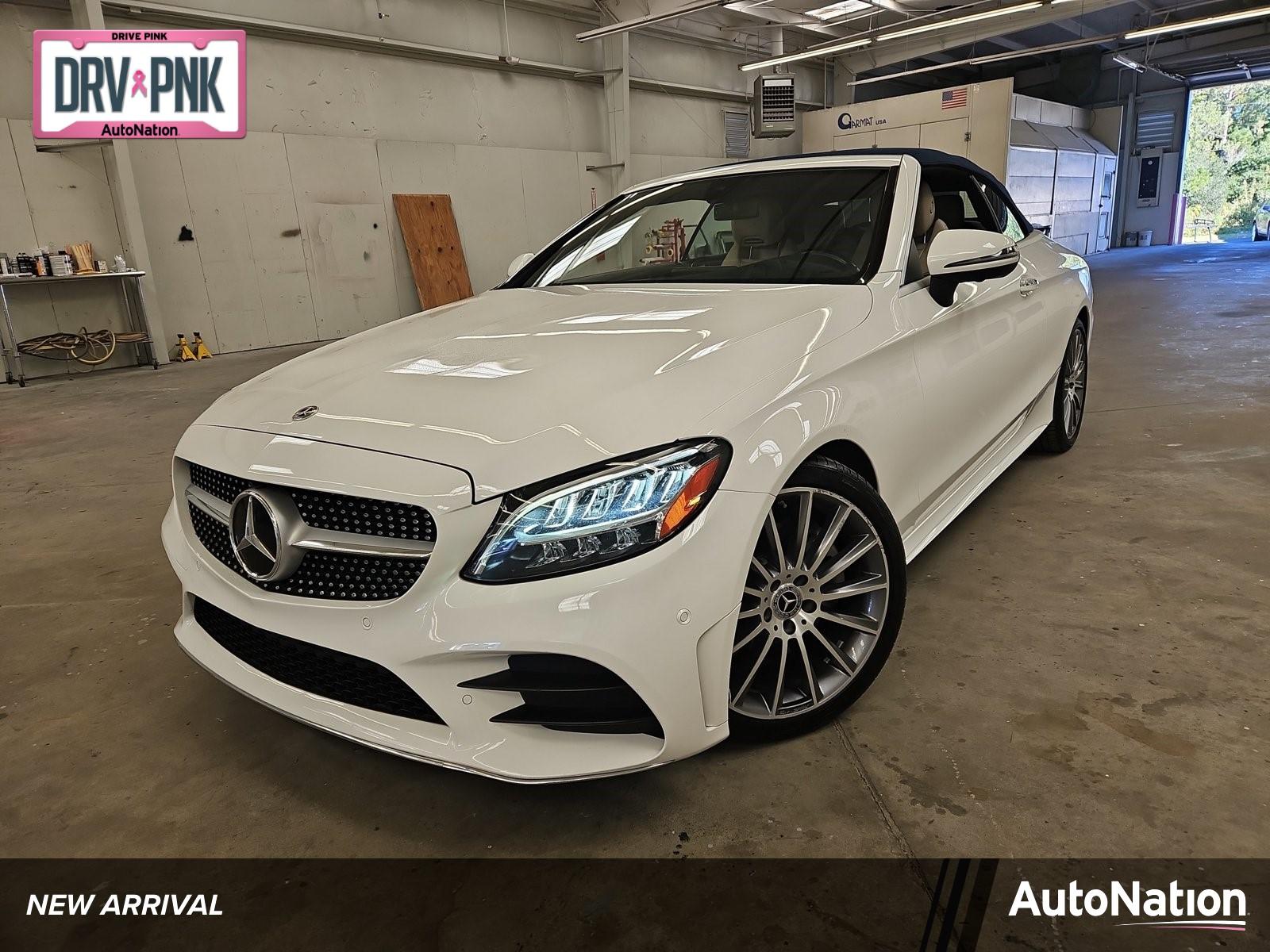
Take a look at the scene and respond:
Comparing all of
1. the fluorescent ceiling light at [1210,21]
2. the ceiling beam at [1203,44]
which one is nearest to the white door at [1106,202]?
the ceiling beam at [1203,44]

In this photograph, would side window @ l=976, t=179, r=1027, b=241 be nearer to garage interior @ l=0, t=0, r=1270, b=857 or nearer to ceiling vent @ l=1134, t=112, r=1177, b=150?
garage interior @ l=0, t=0, r=1270, b=857

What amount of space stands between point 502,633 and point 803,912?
25.1 inches

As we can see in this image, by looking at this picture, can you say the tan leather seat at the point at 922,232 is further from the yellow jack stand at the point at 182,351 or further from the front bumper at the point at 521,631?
the yellow jack stand at the point at 182,351

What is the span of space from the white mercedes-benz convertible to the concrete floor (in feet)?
0.70

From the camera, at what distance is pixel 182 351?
8.16 metres

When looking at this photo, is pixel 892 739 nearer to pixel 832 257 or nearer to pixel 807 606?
pixel 807 606

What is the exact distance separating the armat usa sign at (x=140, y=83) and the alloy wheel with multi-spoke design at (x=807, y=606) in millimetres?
8344

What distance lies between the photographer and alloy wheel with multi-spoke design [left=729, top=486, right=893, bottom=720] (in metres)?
1.49

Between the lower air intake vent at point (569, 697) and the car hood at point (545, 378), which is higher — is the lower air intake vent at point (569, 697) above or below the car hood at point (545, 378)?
below

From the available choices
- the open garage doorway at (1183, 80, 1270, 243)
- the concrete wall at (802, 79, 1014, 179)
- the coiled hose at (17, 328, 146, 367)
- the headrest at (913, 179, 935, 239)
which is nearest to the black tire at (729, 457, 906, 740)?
the headrest at (913, 179, 935, 239)

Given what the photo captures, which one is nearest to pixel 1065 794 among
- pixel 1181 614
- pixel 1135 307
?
pixel 1181 614

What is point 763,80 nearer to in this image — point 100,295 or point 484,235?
point 484,235

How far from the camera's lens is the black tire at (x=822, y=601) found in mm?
1500

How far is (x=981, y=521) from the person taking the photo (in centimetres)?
280
